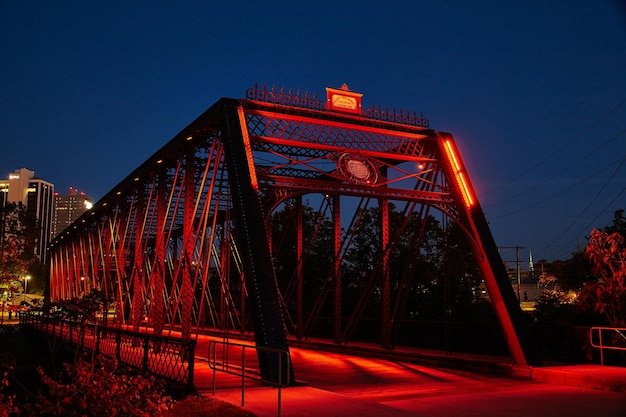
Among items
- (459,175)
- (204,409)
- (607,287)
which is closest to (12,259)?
(204,409)

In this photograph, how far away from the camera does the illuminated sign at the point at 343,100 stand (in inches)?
622

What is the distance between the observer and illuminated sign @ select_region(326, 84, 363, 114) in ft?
51.8

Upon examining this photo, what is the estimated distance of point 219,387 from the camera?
10.4 meters

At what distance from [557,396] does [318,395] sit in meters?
4.06

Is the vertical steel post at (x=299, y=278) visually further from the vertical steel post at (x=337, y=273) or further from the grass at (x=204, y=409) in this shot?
the grass at (x=204, y=409)

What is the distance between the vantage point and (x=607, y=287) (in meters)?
14.1

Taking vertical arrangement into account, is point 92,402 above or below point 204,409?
above

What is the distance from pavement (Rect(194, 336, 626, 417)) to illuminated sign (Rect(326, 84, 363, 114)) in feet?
20.5

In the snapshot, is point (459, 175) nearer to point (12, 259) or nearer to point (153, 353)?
point (153, 353)

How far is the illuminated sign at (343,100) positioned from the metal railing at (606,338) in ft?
24.4

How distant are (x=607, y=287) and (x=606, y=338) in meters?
1.12

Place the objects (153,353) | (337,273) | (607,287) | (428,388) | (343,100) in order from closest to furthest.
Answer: (428,388) < (607,287) < (153,353) < (343,100) < (337,273)

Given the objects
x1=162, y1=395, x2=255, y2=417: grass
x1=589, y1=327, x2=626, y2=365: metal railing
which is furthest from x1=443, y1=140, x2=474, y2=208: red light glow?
x1=162, y1=395, x2=255, y2=417: grass

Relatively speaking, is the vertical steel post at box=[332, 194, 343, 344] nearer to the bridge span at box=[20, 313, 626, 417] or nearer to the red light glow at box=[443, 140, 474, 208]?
the bridge span at box=[20, 313, 626, 417]
